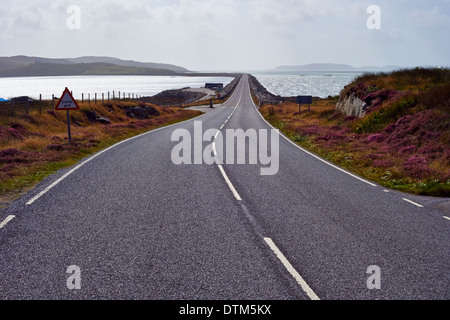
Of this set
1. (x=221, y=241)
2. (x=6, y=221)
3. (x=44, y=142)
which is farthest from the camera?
(x=44, y=142)

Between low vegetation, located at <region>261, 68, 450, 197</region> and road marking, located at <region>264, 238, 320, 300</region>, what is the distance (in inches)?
245

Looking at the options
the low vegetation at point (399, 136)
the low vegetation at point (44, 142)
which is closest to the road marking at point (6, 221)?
the low vegetation at point (44, 142)

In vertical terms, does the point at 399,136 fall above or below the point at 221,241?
above

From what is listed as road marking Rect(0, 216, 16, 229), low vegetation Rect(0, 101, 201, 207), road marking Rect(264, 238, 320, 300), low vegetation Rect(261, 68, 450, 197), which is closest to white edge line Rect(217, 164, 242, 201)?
road marking Rect(264, 238, 320, 300)

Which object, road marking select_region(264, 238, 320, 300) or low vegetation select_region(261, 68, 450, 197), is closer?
road marking select_region(264, 238, 320, 300)

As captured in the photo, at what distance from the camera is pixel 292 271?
5418 millimetres

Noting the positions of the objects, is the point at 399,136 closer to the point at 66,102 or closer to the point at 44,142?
the point at 66,102

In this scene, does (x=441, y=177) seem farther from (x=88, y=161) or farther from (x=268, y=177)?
(x=88, y=161)

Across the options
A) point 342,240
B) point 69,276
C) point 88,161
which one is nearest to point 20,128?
point 88,161

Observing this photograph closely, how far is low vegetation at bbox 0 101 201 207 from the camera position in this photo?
37.9ft

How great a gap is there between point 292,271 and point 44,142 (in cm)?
1706

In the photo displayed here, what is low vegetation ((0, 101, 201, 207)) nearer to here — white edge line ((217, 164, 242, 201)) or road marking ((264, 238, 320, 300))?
white edge line ((217, 164, 242, 201))

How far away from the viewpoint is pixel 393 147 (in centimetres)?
1680

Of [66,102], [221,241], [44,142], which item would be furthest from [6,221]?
[44,142]
